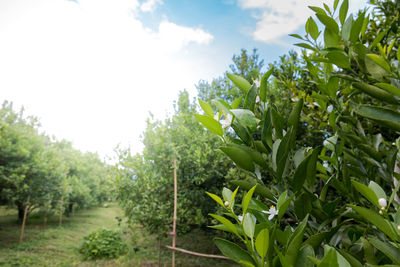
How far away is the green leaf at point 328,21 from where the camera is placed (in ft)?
2.00

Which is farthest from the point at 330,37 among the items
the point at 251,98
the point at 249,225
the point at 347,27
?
the point at 249,225

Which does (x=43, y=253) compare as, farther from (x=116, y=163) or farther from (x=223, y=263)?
(x=223, y=263)

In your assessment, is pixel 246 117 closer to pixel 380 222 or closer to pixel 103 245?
pixel 380 222

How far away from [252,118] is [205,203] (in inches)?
205

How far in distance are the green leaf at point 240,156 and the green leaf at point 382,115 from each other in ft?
0.93

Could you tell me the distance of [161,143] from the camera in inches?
196

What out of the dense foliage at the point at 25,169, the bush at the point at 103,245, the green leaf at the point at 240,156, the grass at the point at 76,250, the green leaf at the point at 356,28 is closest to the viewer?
the green leaf at the point at 240,156

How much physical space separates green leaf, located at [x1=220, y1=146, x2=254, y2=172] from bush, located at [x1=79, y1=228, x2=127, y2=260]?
7867mm

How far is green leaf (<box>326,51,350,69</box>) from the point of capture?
611 mm

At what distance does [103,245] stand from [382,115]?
8127mm

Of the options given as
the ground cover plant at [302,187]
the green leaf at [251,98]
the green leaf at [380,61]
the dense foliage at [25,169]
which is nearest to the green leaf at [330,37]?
the ground cover plant at [302,187]

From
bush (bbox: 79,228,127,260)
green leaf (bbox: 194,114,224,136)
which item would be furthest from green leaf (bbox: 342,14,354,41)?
bush (bbox: 79,228,127,260)

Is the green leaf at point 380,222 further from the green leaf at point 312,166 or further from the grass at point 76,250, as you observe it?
the grass at point 76,250

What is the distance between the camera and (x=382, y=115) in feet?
1.87
